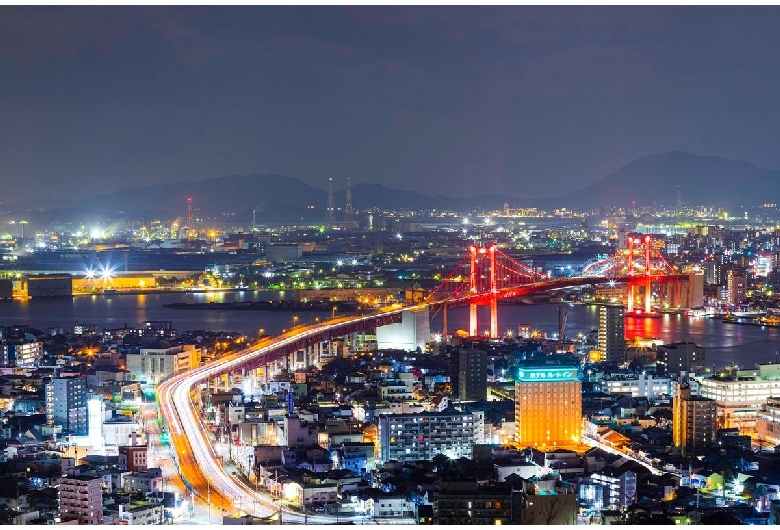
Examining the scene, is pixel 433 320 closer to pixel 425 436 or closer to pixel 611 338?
pixel 611 338

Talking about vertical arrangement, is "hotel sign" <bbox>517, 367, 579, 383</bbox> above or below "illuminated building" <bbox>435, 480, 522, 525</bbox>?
above

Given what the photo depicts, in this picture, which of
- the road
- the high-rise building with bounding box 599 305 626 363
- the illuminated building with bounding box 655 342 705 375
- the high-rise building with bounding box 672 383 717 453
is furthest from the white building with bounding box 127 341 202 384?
the high-rise building with bounding box 672 383 717 453

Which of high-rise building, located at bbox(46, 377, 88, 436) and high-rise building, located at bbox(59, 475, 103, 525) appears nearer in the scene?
high-rise building, located at bbox(59, 475, 103, 525)

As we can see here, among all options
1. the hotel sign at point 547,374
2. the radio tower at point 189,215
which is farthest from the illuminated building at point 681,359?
the radio tower at point 189,215

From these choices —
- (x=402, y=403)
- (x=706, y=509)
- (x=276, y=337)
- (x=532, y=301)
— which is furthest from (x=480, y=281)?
(x=706, y=509)

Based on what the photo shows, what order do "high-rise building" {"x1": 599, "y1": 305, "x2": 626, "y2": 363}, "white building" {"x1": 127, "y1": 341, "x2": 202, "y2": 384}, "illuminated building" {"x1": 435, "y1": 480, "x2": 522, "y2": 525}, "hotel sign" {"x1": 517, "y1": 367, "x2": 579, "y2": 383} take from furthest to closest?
1. "high-rise building" {"x1": 599, "y1": 305, "x2": 626, "y2": 363}
2. "white building" {"x1": 127, "y1": 341, "x2": 202, "y2": 384}
3. "hotel sign" {"x1": 517, "y1": 367, "x2": 579, "y2": 383}
4. "illuminated building" {"x1": 435, "y1": 480, "x2": 522, "y2": 525}

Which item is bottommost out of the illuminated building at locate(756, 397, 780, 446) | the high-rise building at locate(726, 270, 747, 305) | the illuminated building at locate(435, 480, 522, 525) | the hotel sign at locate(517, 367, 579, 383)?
the illuminated building at locate(756, 397, 780, 446)

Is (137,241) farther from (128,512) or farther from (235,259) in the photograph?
(128,512)

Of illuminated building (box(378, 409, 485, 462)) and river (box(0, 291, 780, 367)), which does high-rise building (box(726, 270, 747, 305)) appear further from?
illuminated building (box(378, 409, 485, 462))
